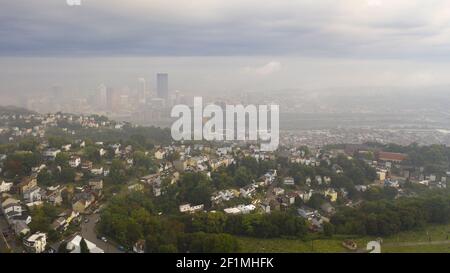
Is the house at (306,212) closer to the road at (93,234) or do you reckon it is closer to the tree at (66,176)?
the road at (93,234)

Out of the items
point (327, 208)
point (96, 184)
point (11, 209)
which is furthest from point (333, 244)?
point (11, 209)

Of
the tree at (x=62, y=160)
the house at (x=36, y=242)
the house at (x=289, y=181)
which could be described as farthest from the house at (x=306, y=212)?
the tree at (x=62, y=160)

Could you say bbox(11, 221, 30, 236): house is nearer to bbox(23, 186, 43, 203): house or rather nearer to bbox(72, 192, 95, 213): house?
bbox(72, 192, 95, 213): house

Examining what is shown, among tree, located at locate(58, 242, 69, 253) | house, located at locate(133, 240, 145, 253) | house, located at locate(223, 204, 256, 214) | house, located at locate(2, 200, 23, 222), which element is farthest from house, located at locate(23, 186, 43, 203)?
house, located at locate(223, 204, 256, 214)

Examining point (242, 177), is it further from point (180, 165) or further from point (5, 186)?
point (5, 186)
